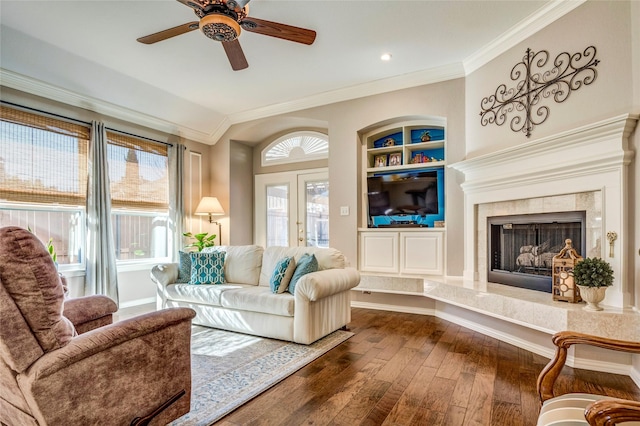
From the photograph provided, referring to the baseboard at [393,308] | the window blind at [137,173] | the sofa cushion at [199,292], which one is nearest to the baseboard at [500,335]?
the baseboard at [393,308]

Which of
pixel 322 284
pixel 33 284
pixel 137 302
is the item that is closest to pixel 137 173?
pixel 137 302

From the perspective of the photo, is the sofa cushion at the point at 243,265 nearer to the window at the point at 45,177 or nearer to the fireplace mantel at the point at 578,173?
the window at the point at 45,177

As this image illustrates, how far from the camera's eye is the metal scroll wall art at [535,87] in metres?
2.80

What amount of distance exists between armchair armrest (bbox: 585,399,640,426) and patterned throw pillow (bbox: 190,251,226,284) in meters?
3.50

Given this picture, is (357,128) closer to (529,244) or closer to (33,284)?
(529,244)

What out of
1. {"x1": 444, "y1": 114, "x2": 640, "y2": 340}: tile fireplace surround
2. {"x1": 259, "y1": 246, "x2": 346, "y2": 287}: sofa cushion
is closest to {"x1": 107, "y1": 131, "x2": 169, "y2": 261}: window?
{"x1": 259, "y1": 246, "x2": 346, "y2": 287}: sofa cushion

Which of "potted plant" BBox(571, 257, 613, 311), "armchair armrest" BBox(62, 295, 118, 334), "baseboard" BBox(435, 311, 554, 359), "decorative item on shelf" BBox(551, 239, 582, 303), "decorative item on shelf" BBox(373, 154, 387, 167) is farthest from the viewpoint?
"decorative item on shelf" BBox(373, 154, 387, 167)

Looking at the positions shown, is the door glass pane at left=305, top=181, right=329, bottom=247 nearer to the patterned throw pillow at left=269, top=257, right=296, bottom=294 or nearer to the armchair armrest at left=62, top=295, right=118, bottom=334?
the patterned throw pillow at left=269, top=257, right=296, bottom=294

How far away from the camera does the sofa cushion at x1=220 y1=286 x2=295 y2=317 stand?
3111 millimetres

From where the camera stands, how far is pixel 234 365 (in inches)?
105

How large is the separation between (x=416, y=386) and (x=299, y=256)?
5.80 ft

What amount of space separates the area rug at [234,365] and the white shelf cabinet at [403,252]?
4.40 ft

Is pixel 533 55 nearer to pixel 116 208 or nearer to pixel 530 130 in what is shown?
pixel 530 130

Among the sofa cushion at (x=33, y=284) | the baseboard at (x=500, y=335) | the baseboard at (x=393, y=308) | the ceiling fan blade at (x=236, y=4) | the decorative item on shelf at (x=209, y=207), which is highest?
the ceiling fan blade at (x=236, y=4)
